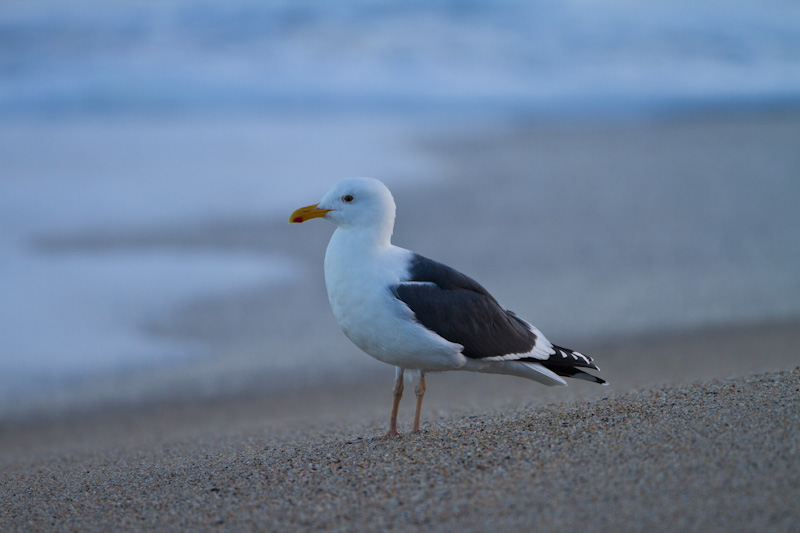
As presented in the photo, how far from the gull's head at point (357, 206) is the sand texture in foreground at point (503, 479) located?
50.1 inches

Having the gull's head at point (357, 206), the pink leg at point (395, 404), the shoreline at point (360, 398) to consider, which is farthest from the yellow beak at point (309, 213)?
the shoreline at point (360, 398)

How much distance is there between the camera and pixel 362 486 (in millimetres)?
4188

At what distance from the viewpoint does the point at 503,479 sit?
403cm

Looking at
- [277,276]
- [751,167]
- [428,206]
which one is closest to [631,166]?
[751,167]

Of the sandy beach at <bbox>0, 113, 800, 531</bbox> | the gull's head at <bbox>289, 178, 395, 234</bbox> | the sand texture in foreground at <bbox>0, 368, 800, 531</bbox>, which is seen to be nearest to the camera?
the sand texture in foreground at <bbox>0, 368, 800, 531</bbox>

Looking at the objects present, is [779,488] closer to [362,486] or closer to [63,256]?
[362,486]

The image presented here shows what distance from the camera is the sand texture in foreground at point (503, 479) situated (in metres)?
3.55

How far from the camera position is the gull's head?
520 centimetres

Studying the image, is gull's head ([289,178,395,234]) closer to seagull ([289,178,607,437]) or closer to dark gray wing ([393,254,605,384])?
seagull ([289,178,607,437])

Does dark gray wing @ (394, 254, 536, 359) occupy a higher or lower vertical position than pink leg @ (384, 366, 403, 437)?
higher

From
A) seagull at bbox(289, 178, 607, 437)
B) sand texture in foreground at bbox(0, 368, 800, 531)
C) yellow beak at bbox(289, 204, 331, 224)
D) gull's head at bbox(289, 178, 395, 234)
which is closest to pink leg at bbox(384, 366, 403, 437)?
seagull at bbox(289, 178, 607, 437)

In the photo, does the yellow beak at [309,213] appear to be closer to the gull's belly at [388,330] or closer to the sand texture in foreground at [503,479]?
the gull's belly at [388,330]

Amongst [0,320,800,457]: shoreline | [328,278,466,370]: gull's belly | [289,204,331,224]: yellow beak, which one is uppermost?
[289,204,331,224]: yellow beak

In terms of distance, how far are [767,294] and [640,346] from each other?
2118 mm
